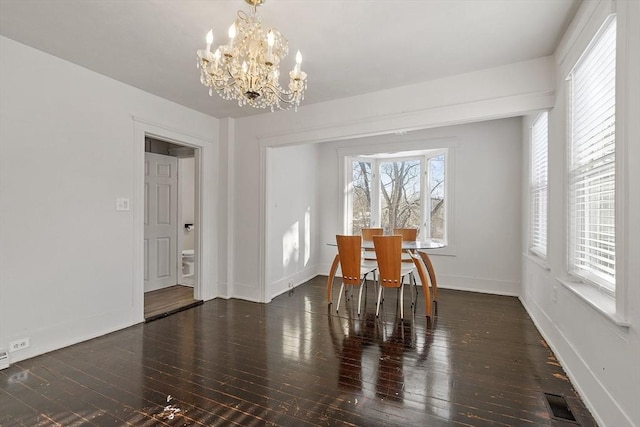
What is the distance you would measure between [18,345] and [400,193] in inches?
201

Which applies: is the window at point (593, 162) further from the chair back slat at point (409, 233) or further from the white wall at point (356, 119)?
the chair back slat at point (409, 233)

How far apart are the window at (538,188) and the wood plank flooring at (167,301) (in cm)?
417

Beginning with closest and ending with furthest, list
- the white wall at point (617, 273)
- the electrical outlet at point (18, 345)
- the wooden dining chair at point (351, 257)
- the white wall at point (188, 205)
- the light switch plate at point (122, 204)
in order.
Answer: the white wall at point (617, 273), the electrical outlet at point (18, 345), the light switch plate at point (122, 204), the wooden dining chair at point (351, 257), the white wall at point (188, 205)

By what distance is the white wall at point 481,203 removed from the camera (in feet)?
14.4

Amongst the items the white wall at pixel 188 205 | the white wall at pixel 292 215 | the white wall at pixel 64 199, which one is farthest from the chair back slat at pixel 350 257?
the white wall at pixel 188 205

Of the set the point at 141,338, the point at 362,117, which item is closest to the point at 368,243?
the point at 362,117

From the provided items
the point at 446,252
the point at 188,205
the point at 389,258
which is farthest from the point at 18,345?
the point at 446,252

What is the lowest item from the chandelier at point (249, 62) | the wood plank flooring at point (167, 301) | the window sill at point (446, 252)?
the wood plank flooring at point (167, 301)

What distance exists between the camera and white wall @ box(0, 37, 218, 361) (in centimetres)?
243

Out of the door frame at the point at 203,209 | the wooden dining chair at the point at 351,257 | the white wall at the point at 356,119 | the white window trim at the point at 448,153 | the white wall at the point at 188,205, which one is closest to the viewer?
the white wall at the point at 356,119

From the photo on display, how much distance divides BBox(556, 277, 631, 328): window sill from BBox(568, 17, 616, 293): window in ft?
0.25

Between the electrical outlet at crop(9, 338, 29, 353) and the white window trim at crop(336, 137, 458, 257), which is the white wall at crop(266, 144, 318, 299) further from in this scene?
the electrical outlet at crop(9, 338, 29, 353)

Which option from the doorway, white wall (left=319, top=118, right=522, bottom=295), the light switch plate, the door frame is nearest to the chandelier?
the light switch plate

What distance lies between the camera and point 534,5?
2014mm
